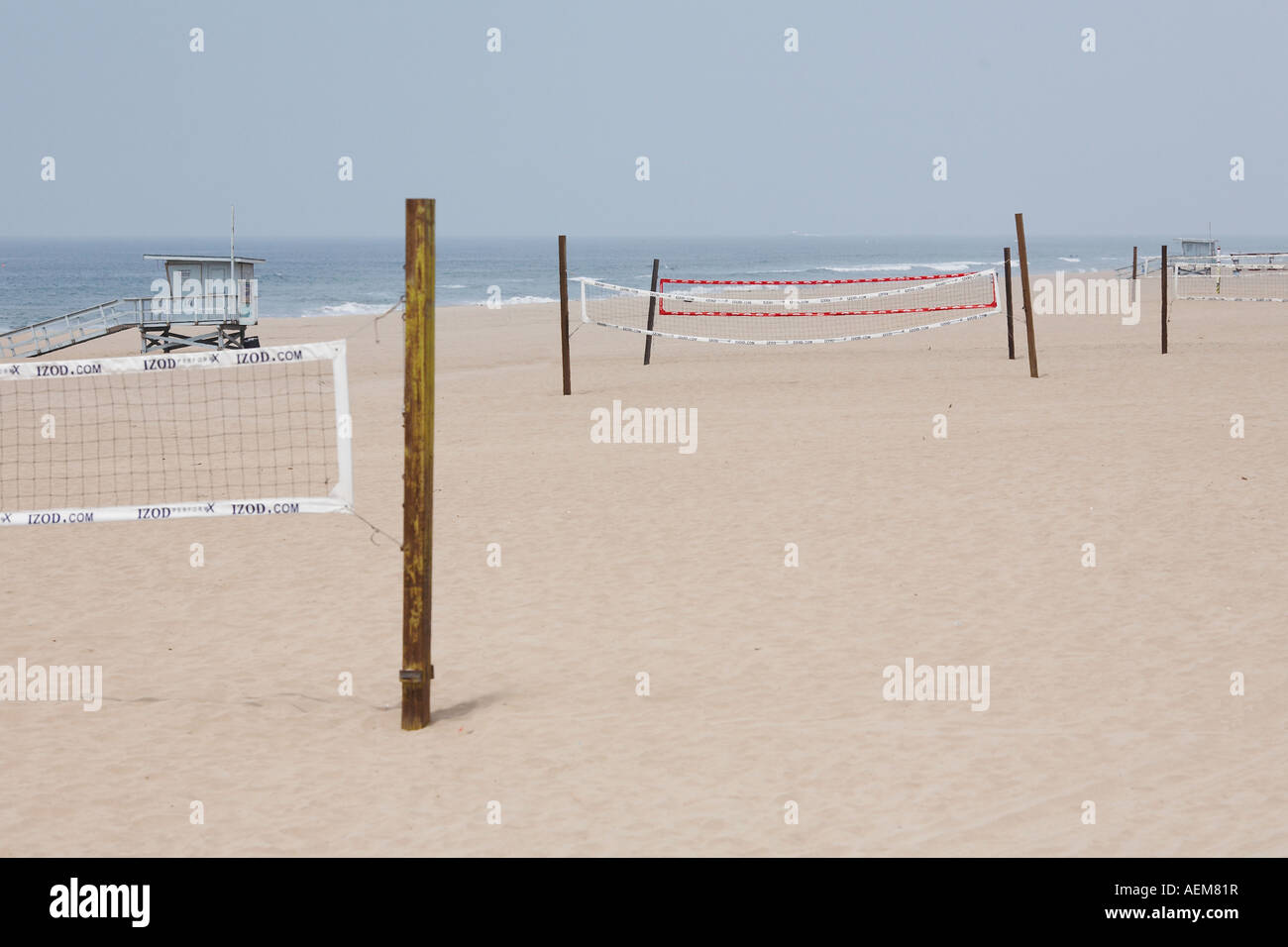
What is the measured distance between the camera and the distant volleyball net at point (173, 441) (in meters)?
7.32

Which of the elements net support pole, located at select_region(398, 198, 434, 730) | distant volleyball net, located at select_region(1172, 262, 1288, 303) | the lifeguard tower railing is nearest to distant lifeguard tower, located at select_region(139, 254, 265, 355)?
the lifeguard tower railing

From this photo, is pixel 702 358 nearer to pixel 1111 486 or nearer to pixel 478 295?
pixel 1111 486

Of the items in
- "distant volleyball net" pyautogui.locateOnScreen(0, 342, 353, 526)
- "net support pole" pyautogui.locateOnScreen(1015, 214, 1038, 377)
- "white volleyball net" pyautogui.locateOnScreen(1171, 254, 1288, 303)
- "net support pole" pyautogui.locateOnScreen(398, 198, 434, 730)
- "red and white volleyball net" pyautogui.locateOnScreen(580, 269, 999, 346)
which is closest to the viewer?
"net support pole" pyautogui.locateOnScreen(398, 198, 434, 730)

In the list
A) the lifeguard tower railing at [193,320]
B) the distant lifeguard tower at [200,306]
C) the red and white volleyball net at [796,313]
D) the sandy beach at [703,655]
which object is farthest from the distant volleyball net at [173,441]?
the red and white volleyball net at [796,313]

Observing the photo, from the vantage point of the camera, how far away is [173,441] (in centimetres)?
1509

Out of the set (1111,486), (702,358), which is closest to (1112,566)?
(1111,486)

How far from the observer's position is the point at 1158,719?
5824mm

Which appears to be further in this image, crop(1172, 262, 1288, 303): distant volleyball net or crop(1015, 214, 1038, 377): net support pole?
crop(1172, 262, 1288, 303): distant volleyball net

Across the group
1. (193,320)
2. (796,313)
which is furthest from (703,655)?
(193,320)

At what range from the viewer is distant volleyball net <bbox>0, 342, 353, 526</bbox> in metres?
7.32

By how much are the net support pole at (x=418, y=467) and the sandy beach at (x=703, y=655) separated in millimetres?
302

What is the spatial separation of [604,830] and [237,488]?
8.10m

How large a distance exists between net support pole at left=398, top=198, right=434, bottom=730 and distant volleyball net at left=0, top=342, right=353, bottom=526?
4.35 ft

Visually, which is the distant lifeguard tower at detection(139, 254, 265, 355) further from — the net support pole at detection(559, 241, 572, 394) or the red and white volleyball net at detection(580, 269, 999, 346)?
the net support pole at detection(559, 241, 572, 394)
